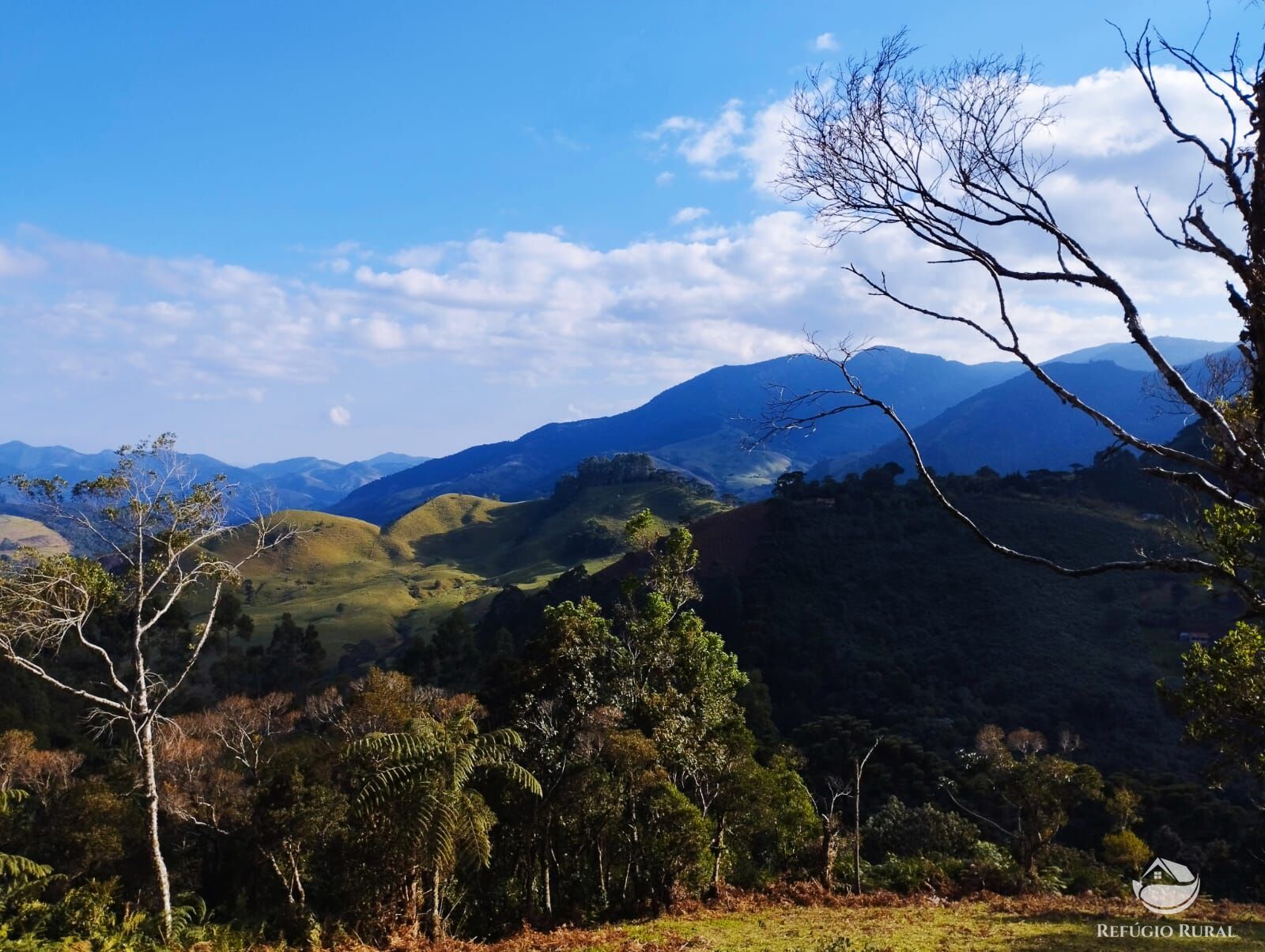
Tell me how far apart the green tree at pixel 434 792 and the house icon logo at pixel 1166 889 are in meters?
11.2

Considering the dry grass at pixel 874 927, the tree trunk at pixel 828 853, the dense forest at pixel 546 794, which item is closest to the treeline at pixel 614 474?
the dense forest at pixel 546 794

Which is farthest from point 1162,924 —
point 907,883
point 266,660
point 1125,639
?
point 266,660

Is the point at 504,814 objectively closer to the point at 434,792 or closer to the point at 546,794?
the point at 546,794

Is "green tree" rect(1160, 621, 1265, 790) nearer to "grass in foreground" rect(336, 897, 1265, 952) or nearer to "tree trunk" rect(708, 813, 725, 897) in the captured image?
"grass in foreground" rect(336, 897, 1265, 952)

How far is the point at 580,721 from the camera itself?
533 inches

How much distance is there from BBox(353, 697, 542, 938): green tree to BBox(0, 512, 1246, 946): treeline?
0.03 metres

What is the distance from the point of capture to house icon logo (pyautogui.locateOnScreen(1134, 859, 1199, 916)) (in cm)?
1376

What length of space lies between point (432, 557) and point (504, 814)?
111m

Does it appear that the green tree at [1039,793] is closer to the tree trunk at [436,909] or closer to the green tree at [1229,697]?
the green tree at [1229,697]

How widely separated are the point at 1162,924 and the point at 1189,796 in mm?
Result: 18476

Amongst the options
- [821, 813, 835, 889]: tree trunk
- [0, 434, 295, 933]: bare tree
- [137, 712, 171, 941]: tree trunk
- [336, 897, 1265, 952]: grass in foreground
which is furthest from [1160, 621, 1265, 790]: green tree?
[137, 712, 171, 941]: tree trunk

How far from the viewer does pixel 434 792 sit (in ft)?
34.4

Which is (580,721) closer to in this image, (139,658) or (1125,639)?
(139,658)

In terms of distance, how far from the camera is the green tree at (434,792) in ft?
33.7
